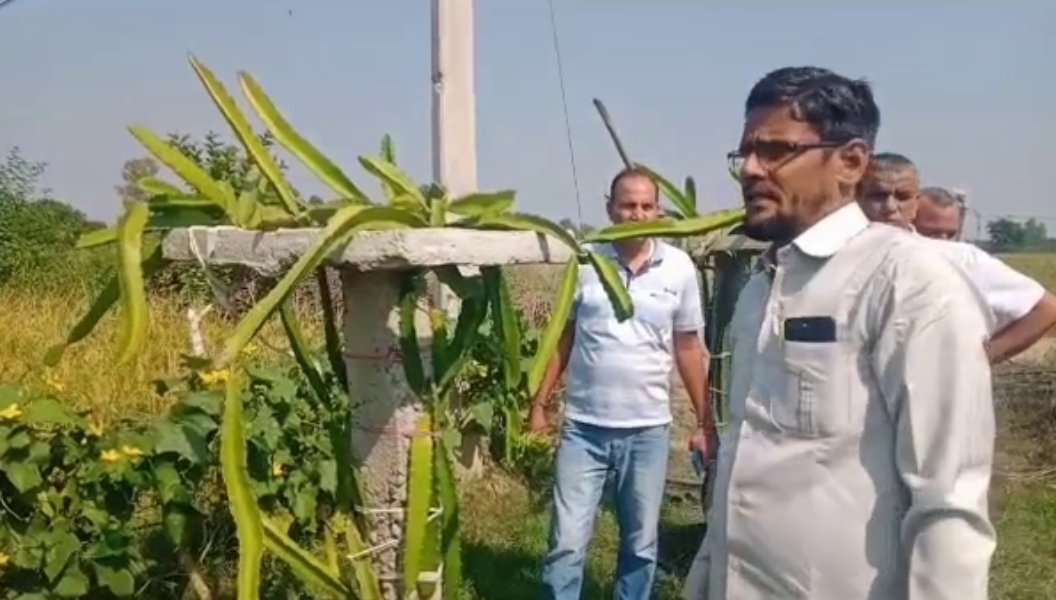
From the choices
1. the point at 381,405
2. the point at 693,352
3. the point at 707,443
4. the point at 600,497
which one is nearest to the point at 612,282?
the point at 381,405

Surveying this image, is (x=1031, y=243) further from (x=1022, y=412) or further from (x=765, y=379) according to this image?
(x=765, y=379)

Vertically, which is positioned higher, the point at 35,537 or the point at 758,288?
the point at 758,288

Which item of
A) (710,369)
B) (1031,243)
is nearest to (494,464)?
(710,369)

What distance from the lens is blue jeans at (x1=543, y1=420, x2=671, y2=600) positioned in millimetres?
4652

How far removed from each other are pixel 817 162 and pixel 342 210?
0.80 meters

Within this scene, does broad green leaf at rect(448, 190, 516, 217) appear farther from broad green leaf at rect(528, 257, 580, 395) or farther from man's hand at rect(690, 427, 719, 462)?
man's hand at rect(690, 427, 719, 462)

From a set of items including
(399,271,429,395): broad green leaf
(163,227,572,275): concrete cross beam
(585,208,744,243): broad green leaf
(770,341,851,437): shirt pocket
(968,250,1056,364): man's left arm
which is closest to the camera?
(770,341,851,437): shirt pocket

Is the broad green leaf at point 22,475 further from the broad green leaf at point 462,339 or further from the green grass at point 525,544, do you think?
the green grass at point 525,544

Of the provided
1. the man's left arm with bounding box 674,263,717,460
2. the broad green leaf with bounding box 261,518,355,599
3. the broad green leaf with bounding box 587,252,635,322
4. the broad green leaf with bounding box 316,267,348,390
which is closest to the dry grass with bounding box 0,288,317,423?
the man's left arm with bounding box 674,263,717,460

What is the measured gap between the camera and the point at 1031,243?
10383 mm

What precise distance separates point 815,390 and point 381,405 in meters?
0.91

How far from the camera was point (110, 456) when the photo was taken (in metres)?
3.94

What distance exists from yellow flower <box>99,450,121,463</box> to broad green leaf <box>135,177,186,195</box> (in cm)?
145

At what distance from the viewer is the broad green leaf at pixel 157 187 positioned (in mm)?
2580
